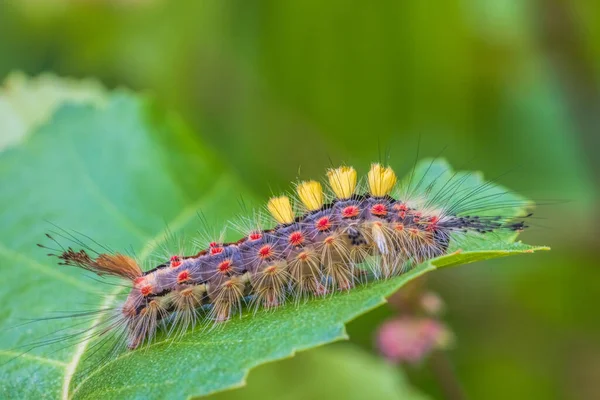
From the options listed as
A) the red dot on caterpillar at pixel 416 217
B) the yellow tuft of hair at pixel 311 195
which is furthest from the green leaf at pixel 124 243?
the yellow tuft of hair at pixel 311 195

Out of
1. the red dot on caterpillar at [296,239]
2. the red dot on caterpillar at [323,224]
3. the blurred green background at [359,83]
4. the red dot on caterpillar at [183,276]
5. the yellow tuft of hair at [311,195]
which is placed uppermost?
the blurred green background at [359,83]

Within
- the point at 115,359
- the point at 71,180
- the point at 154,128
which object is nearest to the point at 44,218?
the point at 71,180

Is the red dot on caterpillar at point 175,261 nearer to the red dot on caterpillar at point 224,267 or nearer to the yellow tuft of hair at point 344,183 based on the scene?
the red dot on caterpillar at point 224,267

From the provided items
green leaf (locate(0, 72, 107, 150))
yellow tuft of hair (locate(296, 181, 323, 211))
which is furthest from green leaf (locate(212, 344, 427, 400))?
green leaf (locate(0, 72, 107, 150))

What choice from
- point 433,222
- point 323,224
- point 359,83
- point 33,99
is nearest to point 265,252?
point 323,224

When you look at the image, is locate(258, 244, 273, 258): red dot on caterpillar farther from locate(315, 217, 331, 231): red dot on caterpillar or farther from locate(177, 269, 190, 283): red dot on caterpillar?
locate(177, 269, 190, 283): red dot on caterpillar

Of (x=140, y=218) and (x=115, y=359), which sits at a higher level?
(x=140, y=218)

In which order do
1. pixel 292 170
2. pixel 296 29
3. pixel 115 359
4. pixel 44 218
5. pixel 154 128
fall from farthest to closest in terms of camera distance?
1. pixel 296 29
2. pixel 292 170
3. pixel 154 128
4. pixel 44 218
5. pixel 115 359

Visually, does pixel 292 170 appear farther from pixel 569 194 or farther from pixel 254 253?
pixel 254 253
